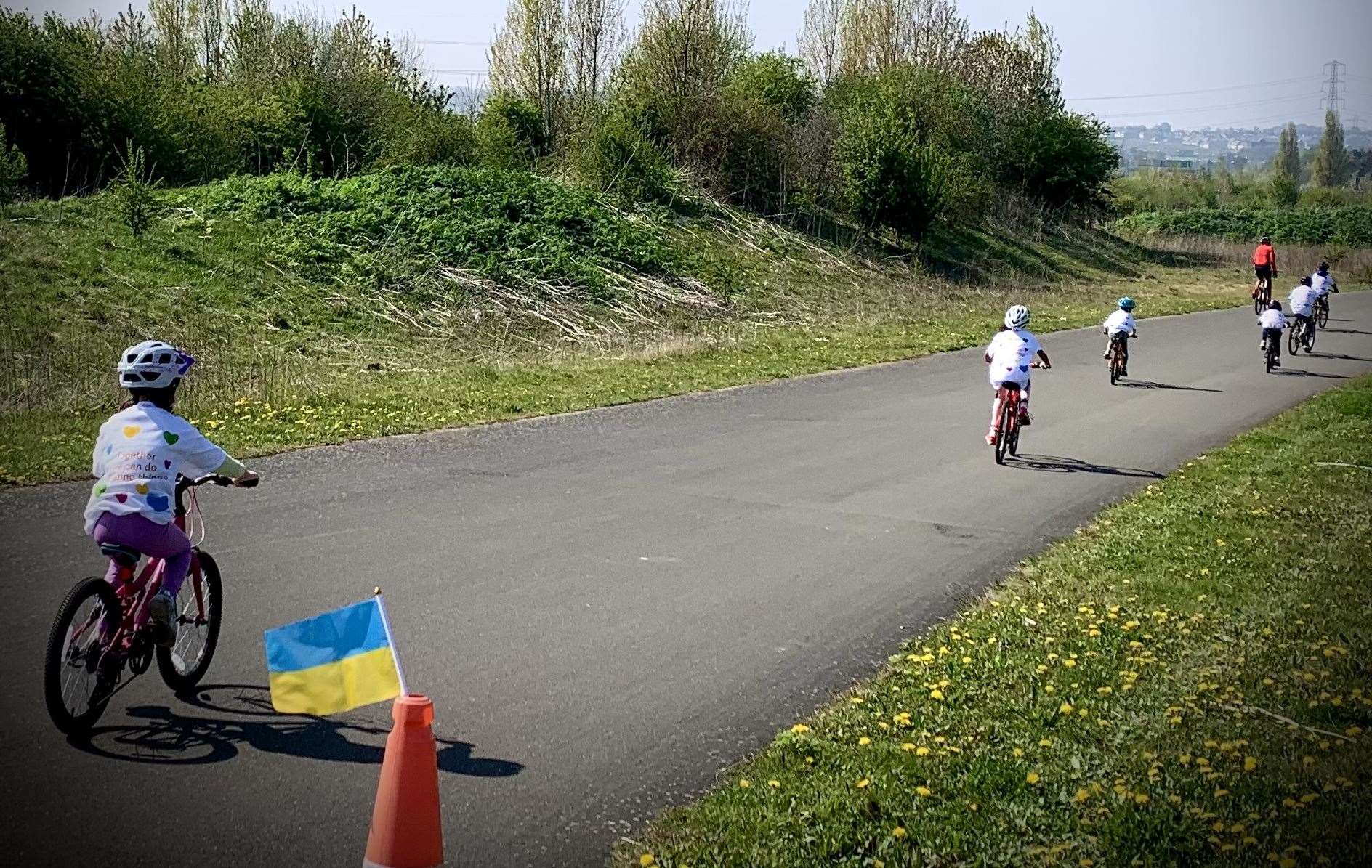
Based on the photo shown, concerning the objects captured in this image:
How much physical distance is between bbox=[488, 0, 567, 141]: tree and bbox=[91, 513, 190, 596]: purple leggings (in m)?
40.1

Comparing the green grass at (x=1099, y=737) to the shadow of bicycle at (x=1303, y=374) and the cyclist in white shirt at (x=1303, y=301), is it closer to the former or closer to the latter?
the shadow of bicycle at (x=1303, y=374)

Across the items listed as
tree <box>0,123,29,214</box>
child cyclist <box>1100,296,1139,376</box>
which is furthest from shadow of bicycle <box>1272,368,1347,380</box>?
tree <box>0,123,29,214</box>

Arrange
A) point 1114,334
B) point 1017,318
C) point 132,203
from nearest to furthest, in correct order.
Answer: point 1017,318
point 1114,334
point 132,203

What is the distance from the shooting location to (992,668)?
6.96 metres

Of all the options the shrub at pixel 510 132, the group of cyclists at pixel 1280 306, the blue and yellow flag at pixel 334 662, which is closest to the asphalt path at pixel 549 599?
the blue and yellow flag at pixel 334 662

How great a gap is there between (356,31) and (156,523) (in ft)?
121

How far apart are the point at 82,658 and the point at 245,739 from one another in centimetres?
83

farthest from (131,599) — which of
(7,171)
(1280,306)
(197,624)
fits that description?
(1280,306)

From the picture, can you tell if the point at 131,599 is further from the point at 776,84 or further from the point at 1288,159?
the point at 1288,159

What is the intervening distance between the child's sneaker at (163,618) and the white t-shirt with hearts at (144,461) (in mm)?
373

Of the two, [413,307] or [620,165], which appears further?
[620,165]

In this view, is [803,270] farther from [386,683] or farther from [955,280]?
[386,683]

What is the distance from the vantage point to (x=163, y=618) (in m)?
5.88

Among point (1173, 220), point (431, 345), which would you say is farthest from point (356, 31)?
point (1173, 220)
